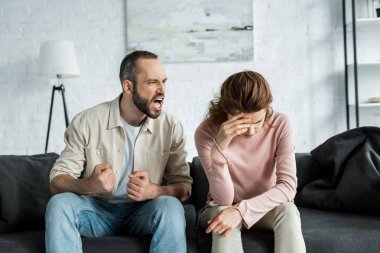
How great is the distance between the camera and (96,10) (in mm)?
4320

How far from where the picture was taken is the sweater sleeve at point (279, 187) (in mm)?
1778

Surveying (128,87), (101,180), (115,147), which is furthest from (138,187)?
(128,87)

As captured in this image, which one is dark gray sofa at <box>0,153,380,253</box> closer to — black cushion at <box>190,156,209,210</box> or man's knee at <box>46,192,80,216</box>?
black cushion at <box>190,156,209,210</box>

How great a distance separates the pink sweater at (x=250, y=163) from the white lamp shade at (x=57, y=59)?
7.30ft

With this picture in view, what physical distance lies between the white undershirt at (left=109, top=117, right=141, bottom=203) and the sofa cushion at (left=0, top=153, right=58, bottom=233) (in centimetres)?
36

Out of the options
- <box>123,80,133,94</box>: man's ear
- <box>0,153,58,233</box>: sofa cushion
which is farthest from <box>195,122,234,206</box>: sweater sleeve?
<box>0,153,58,233</box>: sofa cushion

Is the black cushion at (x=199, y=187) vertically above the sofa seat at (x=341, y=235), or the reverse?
the black cushion at (x=199, y=187)

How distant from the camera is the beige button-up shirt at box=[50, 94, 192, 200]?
2.03 meters

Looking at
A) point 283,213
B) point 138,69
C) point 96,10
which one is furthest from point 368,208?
point 96,10

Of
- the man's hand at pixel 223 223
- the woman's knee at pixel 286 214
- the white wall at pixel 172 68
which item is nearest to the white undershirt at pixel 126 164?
the man's hand at pixel 223 223

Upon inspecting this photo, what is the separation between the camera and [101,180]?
70.9 inches

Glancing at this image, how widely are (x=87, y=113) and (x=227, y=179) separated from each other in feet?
2.19

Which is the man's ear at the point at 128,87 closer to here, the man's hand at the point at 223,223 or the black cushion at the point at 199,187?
the black cushion at the point at 199,187

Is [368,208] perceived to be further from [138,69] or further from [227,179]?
[138,69]
